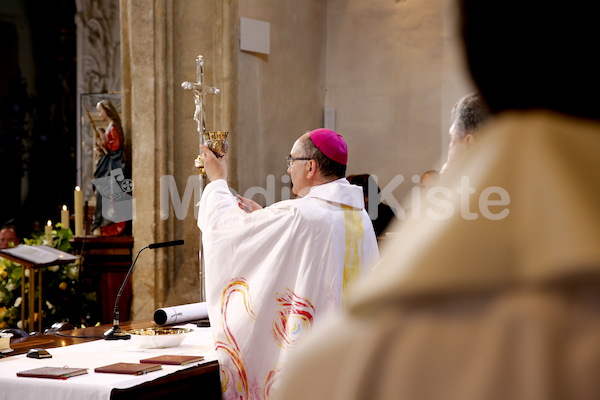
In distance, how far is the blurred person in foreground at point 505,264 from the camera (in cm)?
57

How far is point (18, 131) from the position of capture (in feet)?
40.4

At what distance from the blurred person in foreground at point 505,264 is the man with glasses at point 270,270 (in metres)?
3.67

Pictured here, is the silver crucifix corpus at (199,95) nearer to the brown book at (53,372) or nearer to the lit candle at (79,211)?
the brown book at (53,372)

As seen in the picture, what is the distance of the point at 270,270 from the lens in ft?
14.5

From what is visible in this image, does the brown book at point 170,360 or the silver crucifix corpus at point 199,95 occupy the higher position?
the silver crucifix corpus at point 199,95

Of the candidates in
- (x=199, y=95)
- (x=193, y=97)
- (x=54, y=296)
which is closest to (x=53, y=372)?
(x=199, y=95)

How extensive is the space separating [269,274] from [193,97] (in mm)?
3438

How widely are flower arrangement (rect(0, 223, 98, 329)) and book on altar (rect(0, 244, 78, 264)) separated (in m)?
1.18

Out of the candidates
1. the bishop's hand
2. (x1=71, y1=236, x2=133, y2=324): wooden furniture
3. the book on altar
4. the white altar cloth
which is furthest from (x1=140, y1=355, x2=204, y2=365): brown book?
(x1=71, y1=236, x2=133, y2=324): wooden furniture

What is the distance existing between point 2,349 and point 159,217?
11.1 feet

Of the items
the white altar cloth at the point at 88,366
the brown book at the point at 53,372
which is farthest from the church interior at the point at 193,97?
the brown book at the point at 53,372

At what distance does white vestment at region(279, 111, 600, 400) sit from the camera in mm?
568

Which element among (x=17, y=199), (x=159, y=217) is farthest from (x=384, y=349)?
(x=17, y=199)

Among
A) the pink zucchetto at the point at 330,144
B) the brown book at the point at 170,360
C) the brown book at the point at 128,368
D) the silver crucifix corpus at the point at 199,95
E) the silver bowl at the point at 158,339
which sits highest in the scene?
the silver crucifix corpus at the point at 199,95
